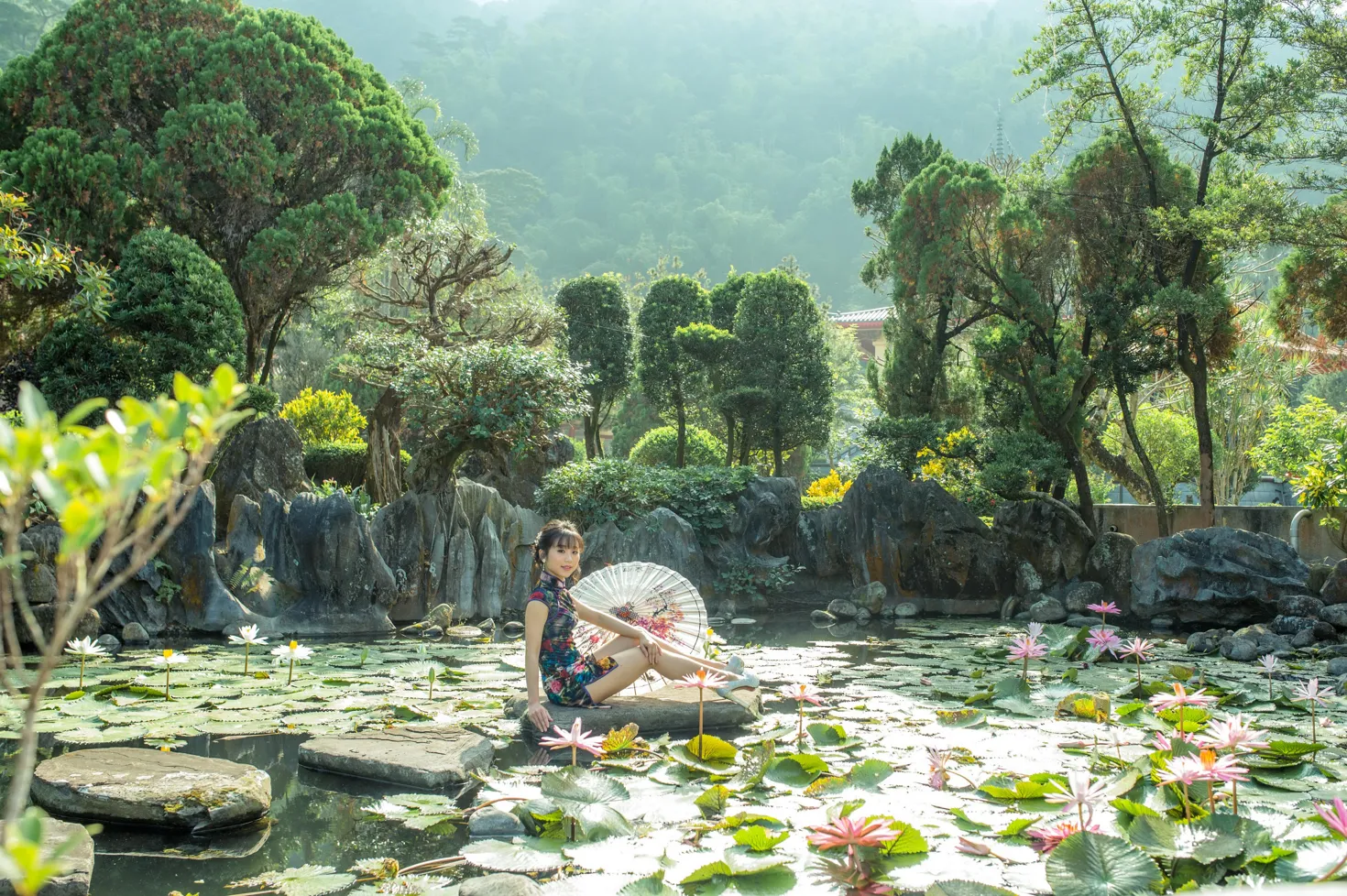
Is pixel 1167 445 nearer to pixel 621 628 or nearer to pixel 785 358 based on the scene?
pixel 785 358

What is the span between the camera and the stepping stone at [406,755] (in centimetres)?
391

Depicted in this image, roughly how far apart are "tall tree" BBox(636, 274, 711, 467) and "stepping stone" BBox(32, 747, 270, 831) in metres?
13.7

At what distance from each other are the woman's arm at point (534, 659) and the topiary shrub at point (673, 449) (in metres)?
13.4

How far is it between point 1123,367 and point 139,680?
1093 centimetres

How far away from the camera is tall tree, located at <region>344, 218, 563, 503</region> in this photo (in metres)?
12.7

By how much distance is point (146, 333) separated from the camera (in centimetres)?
1043

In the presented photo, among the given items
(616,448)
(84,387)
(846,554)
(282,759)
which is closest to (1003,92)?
(616,448)

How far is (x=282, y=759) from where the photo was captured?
14.3 ft

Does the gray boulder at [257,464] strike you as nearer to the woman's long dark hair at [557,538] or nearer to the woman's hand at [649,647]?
the woman's long dark hair at [557,538]

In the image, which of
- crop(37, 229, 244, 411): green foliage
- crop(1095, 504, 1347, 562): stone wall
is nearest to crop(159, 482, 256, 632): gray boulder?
crop(37, 229, 244, 411): green foliage

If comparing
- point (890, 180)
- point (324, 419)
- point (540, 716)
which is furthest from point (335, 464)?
point (540, 716)

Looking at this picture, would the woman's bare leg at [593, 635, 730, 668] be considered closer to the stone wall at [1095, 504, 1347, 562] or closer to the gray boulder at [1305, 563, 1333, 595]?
the gray boulder at [1305, 563, 1333, 595]

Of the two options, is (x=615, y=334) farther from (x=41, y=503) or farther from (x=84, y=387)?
(x=41, y=503)

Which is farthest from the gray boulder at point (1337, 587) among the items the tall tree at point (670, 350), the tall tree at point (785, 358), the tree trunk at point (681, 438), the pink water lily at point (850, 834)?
the tall tree at point (670, 350)
